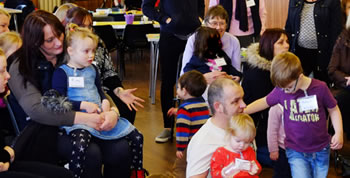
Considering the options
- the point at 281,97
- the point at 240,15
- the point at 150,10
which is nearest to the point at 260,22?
the point at 240,15

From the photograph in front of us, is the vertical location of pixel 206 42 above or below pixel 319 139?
above

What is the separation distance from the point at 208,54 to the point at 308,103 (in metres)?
1.25

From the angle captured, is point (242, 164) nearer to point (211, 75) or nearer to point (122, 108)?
point (122, 108)

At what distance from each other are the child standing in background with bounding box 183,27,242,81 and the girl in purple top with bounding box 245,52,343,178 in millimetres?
1031

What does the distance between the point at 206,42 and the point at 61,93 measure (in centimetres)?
151

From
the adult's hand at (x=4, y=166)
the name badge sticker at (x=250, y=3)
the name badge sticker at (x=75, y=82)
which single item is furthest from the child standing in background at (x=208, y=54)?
the adult's hand at (x=4, y=166)

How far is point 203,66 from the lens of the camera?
161 inches

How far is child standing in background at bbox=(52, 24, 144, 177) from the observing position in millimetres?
2824

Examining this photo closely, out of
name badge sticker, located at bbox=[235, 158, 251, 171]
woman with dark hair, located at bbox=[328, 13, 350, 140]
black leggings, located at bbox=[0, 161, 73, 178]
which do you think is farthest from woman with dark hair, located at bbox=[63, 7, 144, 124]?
woman with dark hair, located at bbox=[328, 13, 350, 140]

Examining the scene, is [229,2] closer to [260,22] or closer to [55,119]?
[260,22]

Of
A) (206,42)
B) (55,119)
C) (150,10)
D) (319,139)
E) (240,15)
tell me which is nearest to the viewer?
(55,119)

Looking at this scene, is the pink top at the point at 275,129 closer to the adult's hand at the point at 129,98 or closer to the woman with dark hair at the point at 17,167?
the adult's hand at the point at 129,98

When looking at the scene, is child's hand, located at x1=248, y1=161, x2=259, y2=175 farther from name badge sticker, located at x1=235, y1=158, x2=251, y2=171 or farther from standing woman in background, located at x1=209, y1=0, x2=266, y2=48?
standing woman in background, located at x1=209, y1=0, x2=266, y2=48

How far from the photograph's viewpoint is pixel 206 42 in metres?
4.03
